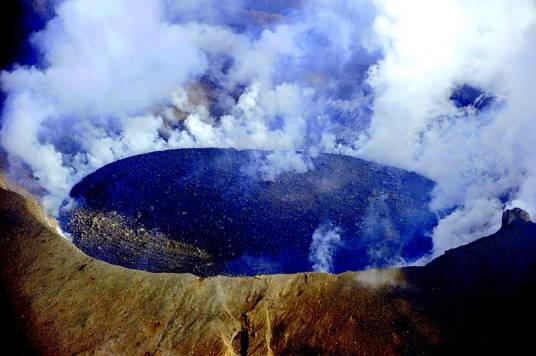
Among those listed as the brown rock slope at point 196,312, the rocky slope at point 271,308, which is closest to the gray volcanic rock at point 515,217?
the rocky slope at point 271,308

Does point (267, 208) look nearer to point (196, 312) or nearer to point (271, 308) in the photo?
point (271, 308)

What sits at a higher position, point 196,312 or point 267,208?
point 267,208

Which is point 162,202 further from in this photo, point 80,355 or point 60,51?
point 60,51

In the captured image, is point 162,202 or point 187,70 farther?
point 187,70

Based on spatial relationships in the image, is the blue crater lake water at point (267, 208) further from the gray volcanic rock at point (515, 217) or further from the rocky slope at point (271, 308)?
the rocky slope at point (271, 308)

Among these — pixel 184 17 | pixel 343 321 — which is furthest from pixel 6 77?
pixel 343 321

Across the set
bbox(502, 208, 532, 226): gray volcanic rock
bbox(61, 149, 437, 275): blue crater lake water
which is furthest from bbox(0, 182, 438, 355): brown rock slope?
bbox(61, 149, 437, 275): blue crater lake water

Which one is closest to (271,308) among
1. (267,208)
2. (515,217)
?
(515,217)
